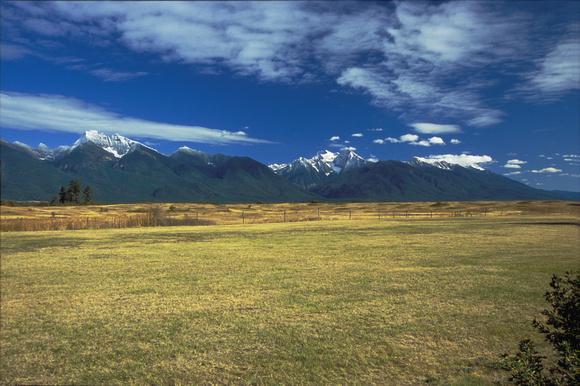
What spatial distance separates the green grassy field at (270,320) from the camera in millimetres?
5973

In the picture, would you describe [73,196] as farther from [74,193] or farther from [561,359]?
[561,359]

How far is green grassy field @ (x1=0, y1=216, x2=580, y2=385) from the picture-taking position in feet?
19.6

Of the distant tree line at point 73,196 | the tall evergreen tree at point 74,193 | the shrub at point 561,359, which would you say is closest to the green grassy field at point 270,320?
the shrub at point 561,359

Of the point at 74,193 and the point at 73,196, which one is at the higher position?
the point at 74,193

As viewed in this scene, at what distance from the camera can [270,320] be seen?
815 centimetres

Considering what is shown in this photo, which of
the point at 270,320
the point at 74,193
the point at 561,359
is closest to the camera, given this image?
the point at 561,359

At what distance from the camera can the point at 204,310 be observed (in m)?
9.02

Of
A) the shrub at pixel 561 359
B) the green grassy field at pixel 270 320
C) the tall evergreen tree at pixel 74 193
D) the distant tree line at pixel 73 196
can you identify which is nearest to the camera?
the shrub at pixel 561 359

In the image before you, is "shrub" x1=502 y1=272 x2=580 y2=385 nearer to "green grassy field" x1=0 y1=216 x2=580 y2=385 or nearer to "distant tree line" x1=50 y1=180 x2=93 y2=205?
"green grassy field" x1=0 y1=216 x2=580 y2=385

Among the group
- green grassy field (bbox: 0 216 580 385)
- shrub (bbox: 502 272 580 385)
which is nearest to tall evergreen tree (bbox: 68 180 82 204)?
green grassy field (bbox: 0 216 580 385)

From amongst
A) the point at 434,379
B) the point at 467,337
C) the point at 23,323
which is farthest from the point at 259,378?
the point at 23,323

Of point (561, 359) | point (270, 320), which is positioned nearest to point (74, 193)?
point (270, 320)

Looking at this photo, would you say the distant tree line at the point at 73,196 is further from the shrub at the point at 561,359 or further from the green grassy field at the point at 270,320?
the shrub at the point at 561,359

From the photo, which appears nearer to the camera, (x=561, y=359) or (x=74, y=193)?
(x=561, y=359)
